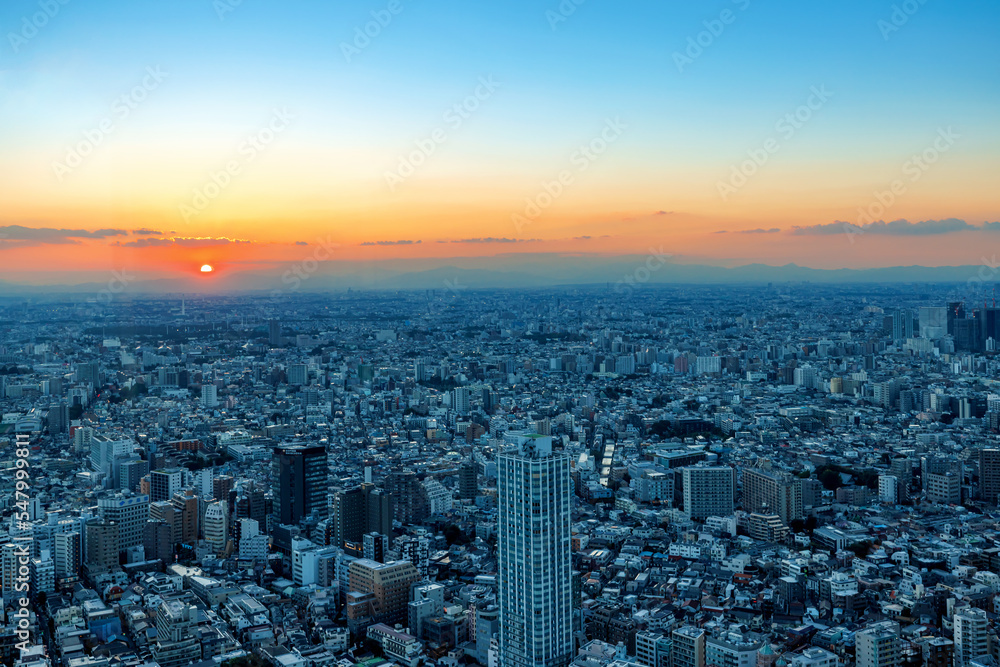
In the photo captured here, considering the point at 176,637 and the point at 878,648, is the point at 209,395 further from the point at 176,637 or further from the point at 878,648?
the point at 878,648

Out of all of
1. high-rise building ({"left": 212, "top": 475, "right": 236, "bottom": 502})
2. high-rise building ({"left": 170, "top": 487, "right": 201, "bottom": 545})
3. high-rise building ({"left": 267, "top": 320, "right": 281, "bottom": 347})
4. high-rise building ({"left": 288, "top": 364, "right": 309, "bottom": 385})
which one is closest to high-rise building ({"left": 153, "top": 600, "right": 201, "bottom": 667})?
high-rise building ({"left": 170, "top": 487, "right": 201, "bottom": 545})

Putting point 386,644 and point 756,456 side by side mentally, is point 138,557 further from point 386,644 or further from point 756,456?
point 756,456

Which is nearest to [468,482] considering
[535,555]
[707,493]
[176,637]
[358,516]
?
[358,516]

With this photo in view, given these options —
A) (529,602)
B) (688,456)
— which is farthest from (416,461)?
(529,602)

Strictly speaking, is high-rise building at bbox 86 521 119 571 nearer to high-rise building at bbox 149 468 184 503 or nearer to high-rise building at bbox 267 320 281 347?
high-rise building at bbox 149 468 184 503

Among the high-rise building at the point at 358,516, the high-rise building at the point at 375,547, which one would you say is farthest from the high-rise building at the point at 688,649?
the high-rise building at the point at 358,516
